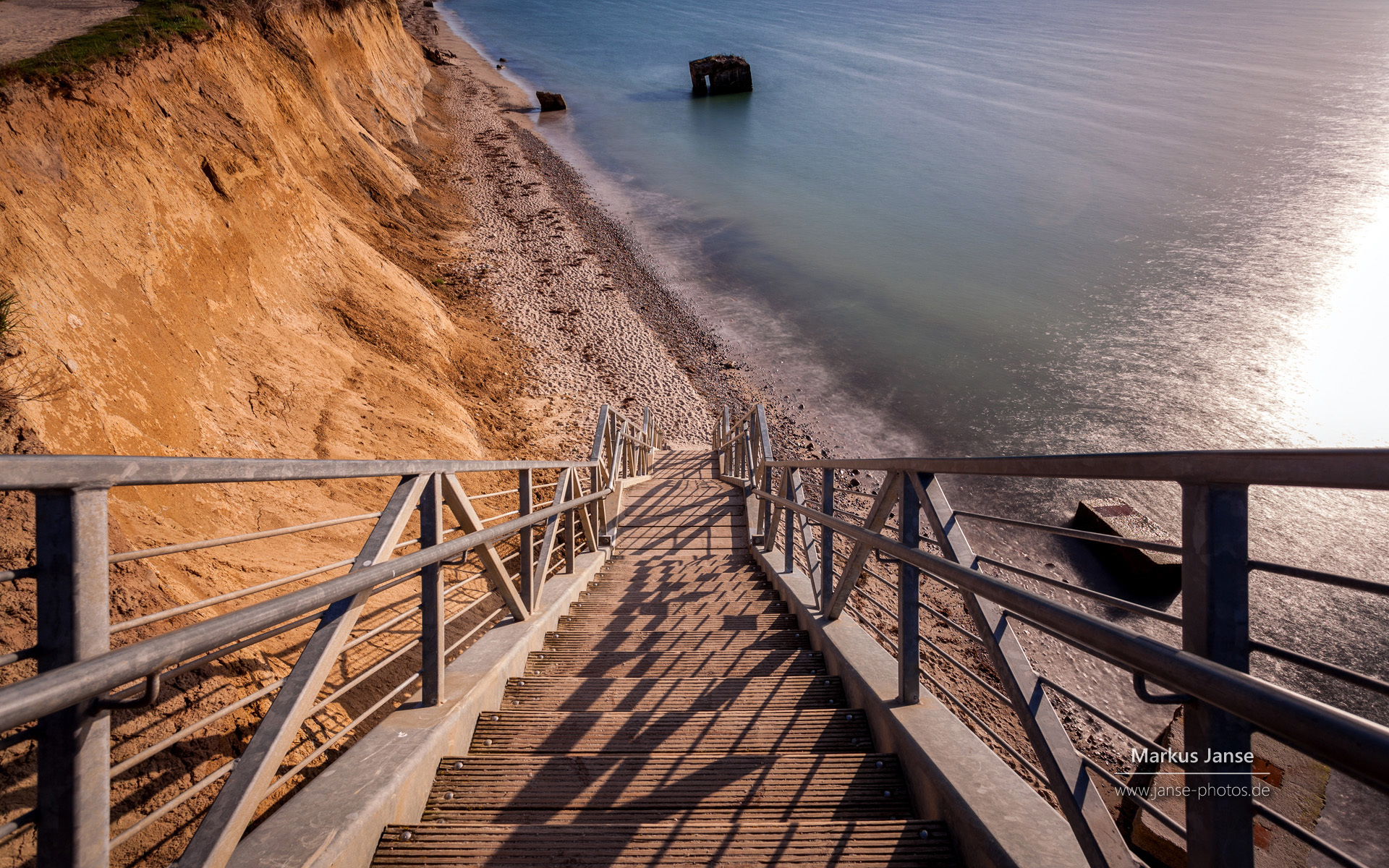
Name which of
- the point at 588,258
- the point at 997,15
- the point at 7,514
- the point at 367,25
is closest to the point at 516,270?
the point at 588,258

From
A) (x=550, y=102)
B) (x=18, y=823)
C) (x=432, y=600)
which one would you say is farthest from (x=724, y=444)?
(x=550, y=102)

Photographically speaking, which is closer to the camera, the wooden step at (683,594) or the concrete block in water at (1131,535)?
the wooden step at (683,594)

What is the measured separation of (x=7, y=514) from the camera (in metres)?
2.77

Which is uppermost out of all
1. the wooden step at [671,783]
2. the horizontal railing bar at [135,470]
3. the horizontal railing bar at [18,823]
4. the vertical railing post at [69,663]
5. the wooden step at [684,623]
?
the horizontal railing bar at [135,470]

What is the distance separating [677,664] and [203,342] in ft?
19.9

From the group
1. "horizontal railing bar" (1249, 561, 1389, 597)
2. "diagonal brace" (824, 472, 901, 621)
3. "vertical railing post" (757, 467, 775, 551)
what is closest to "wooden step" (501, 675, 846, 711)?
"diagonal brace" (824, 472, 901, 621)

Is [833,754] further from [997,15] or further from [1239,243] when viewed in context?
[997,15]

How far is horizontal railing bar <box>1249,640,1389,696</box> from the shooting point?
0.88 m

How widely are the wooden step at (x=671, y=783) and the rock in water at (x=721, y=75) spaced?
167ft

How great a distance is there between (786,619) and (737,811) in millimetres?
2000

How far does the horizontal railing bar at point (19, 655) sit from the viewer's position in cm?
88

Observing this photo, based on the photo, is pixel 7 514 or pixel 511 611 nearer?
pixel 7 514

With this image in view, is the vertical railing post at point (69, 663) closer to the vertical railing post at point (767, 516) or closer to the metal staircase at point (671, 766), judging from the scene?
the metal staircase at point (671, 766)

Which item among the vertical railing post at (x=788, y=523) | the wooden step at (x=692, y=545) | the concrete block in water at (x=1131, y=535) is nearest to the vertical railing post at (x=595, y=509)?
the wooden step at (x=692, y=545)
